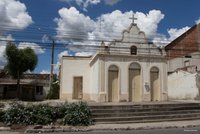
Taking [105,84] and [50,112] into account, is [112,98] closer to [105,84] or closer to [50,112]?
→ [105,84]

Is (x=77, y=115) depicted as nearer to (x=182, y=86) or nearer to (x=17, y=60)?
(x=182, y=86)

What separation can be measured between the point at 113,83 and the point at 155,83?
13.0 ft

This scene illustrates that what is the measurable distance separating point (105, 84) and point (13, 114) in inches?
377

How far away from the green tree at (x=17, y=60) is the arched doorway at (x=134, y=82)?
51.7 ft

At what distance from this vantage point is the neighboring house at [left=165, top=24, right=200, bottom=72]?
3478 cm

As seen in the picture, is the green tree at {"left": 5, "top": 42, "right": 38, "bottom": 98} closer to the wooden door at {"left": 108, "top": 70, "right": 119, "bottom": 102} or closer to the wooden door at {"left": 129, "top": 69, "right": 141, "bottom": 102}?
the wooden door at {"left": 108, "top": 70, "right": 119, "bottom": 102}

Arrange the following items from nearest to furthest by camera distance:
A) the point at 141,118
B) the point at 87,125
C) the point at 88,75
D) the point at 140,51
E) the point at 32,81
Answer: the point at 87,125
the point at 141,118
the point at 140,51
the point at 88,75
the point at 32,81

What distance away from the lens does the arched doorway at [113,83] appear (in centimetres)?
2258

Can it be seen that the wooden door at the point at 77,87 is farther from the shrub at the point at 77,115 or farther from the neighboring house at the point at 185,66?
the shrub at the point at 77,115

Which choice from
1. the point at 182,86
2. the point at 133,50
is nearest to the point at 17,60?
the point at 133,50

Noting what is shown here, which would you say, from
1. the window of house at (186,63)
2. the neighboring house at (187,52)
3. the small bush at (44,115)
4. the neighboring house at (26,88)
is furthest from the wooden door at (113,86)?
the neighboring house at (26,88)

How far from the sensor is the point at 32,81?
40.8 metres

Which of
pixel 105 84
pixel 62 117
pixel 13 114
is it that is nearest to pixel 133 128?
pixel 62 117

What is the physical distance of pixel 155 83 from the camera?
24.0 meters
